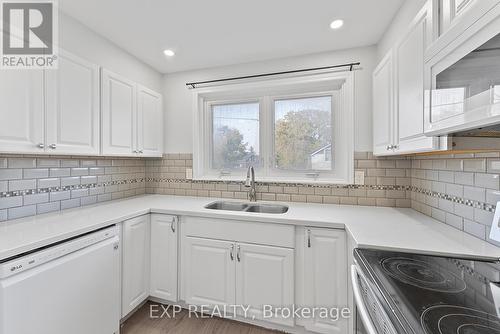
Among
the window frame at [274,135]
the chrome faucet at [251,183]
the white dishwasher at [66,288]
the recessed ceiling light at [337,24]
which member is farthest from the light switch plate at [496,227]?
the white dishwasher at [66,288]

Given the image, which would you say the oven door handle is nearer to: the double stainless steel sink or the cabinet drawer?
the cabinet drawer

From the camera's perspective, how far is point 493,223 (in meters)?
1.07

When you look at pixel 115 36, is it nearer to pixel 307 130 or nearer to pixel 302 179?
pixel 307 130

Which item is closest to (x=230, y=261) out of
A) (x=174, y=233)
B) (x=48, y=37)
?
(x=174, y=233)

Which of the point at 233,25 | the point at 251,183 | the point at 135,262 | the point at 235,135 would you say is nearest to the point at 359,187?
the point at 251,183

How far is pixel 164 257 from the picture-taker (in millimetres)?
1945

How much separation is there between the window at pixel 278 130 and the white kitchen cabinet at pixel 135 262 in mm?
905

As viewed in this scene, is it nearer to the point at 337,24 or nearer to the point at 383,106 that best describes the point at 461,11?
the point at 383,106

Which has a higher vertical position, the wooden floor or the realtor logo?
the realtor logo

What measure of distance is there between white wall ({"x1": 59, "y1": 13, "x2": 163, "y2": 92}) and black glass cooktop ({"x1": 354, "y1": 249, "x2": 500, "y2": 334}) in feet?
8.01

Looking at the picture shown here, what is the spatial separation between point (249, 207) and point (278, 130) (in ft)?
2.89

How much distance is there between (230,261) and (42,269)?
112cm

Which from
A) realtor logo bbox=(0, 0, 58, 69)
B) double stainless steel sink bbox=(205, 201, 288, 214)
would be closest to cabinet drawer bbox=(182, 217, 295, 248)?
double stainless steel sink bbox=(205, 201, 288, 214)

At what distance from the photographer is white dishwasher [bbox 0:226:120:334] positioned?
1.04 meters
